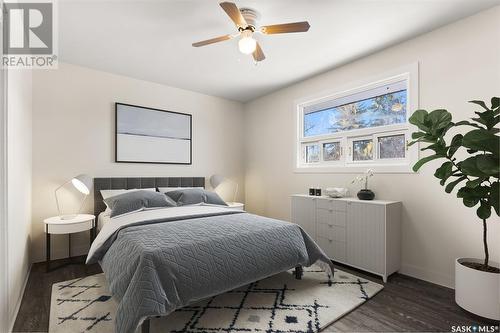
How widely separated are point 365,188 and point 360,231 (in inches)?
23.0

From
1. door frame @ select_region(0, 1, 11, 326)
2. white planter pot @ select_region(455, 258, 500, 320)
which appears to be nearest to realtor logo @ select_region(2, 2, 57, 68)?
door frame @ select_region(0, 1, 11, 326)

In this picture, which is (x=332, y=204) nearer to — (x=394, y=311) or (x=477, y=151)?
(x=394, y=311)

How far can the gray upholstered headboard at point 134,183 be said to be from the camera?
343cm

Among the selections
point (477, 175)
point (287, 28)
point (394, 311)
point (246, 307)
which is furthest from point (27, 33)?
point (394, 311)

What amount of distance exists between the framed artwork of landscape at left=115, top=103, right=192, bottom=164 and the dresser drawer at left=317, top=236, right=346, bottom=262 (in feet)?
8.40

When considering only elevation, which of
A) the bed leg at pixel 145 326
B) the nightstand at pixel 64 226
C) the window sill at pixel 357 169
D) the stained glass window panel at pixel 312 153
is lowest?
the bed leg at pixel 145 326

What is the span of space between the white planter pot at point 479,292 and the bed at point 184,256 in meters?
1.03

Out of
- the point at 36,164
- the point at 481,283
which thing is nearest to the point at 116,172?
the point at 36,164

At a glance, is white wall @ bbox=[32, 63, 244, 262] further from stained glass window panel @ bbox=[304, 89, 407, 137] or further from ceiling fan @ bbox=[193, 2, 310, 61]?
ceiling fan @ bbox=[193, 2, 310, 61]

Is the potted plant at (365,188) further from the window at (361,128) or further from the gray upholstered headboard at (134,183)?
the gray upholstered headboard at (134,183)

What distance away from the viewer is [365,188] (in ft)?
10.1

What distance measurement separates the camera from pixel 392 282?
2.55 m

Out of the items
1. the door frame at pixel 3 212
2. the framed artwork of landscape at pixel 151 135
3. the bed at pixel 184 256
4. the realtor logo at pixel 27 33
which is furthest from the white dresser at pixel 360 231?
the realtor logo at pixel 27 33

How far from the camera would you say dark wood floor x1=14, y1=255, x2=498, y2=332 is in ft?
5.94
